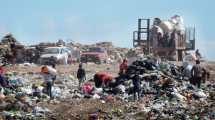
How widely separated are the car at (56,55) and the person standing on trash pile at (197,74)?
58.3ft

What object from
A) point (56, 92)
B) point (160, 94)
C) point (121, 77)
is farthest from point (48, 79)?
point (121, 77)

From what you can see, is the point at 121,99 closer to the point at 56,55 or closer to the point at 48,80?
the point at 48,80

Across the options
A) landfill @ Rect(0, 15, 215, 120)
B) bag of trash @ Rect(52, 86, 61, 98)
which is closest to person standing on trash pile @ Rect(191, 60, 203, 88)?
landfill @ Rect(0, 15, 215, 120)

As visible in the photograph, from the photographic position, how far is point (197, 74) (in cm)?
2708

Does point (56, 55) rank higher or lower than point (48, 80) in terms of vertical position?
lower

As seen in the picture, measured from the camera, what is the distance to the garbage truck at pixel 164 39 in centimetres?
4534

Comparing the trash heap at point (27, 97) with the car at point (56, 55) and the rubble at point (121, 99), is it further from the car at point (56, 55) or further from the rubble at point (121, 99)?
the car at point (56, 55)

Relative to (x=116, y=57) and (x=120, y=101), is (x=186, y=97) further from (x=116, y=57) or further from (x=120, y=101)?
(x=116, y=57)

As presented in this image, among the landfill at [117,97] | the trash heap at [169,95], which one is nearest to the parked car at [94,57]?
the landfill at [117,97]

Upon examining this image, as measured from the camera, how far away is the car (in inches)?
1747

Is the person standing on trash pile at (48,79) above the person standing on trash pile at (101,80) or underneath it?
above

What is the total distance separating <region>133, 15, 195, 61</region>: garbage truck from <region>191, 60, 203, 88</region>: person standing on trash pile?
57.6ft

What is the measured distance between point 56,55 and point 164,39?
269 inches

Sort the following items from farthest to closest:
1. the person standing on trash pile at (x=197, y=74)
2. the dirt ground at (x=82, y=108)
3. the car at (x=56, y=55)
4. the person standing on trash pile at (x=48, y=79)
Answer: the car at (x=56, y=55) → the person standing on trash pile at (x=197, y=74) → the person standing on trash pile at (x=48, y=79) → the dirt ground at (x=82, y=108)
